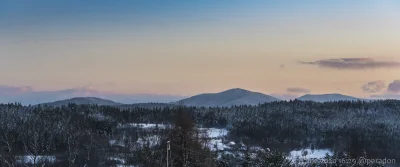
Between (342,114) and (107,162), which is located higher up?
(342,114)

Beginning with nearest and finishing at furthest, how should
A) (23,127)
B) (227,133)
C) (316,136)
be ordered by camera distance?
(23,127), (316,136), (227,133)

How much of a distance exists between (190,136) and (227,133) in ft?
449

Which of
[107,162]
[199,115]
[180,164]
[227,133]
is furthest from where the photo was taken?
[199,115]

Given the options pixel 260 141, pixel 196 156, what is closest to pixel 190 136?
pixel 196 156

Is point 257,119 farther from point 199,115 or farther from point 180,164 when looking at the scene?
point 180,164

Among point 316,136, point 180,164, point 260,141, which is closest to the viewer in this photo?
point 180,164

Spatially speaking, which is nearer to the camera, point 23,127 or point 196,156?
point 196,156

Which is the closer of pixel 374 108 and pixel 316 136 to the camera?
pixel 316 136

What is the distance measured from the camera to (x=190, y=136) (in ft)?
126

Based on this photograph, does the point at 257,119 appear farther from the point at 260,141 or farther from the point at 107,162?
the point at 107,162

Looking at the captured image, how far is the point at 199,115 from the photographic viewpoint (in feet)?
627

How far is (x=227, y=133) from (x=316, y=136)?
103 feet

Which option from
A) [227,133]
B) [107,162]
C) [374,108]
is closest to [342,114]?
[374,108]

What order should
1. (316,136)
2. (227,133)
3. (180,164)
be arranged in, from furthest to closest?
(227,133), (316,136), (180,164)
